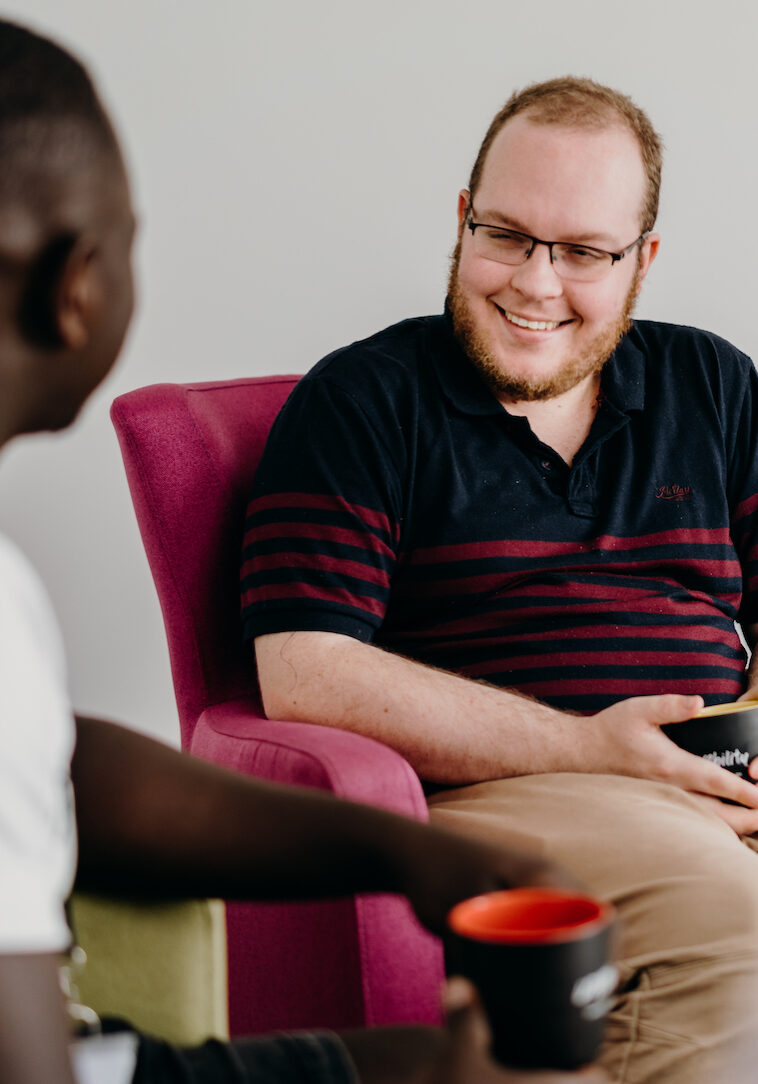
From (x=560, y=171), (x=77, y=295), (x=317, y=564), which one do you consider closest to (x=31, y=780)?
(x=77, y=295)

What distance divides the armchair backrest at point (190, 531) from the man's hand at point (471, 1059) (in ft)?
3.44

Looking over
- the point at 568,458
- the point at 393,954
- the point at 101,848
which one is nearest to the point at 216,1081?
the point at 101,848

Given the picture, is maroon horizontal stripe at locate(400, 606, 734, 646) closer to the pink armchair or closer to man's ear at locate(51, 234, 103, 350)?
the pink armchair

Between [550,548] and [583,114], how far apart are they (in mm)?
602

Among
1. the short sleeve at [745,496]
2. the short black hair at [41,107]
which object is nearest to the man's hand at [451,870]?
the short black hair at [41,107]

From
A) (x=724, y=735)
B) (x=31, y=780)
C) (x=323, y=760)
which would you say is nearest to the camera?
(x=31, y=780)

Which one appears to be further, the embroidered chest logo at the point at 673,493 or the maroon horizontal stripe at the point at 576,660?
the embroidered chest logo at the point at 673,493

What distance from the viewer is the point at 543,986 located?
0.64 m

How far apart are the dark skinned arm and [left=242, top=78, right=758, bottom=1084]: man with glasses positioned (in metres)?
0.52

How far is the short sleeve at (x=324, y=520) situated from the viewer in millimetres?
1541

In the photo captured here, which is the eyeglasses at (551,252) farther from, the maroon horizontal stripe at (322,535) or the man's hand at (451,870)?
the man's hand at (451,870)

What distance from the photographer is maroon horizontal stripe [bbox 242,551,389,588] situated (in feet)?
5.08

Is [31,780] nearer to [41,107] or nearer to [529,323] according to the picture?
[41,107]

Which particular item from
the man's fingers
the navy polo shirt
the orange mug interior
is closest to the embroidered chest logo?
the navy polo shirt
